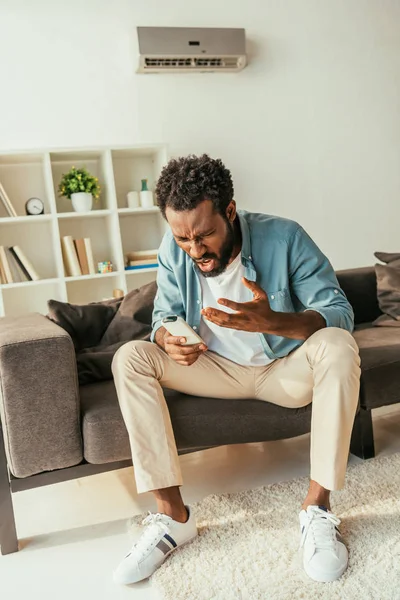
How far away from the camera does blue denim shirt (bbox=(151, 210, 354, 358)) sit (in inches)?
72.2

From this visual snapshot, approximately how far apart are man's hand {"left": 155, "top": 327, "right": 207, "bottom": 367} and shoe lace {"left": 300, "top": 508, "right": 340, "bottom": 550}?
20.1 inches

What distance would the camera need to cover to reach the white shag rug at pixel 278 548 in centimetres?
143

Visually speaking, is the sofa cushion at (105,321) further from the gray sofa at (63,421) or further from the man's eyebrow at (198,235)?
the man's eyebrow at (198,235)

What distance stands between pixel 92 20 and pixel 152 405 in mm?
2907

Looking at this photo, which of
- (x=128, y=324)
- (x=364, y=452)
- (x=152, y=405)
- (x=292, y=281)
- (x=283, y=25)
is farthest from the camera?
(x=283, y=25)

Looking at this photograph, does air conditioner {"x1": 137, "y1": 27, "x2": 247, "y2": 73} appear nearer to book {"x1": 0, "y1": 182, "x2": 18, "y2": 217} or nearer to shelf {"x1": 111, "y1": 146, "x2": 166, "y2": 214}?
shelf {"x1": 111, "y1": 146, "x2": 166, "y2": 214}

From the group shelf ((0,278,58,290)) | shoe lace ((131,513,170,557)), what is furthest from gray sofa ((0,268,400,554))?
shelf ((0,278,58,290))

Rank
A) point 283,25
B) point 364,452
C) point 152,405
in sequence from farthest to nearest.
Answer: point 283,25, point 364,452, point 152,405

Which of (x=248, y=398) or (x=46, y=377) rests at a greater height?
(x=46, y=377)

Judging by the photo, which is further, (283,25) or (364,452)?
(283,25)

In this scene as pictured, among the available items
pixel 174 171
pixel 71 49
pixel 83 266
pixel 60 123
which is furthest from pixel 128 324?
pixel 71 49

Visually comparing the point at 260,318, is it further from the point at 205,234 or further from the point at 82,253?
the point at 82,253

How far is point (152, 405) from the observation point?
1719 millimetres

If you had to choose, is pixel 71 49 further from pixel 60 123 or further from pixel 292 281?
pixel 292 281
